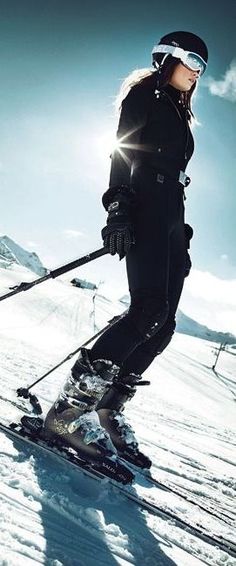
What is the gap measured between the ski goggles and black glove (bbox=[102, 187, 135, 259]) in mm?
1234

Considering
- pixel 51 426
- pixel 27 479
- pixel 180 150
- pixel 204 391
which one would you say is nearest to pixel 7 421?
pixel 51 426

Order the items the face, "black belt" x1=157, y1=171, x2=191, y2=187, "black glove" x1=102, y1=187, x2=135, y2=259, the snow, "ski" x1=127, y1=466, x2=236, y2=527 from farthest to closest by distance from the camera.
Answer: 1. the face
2. "black belt" x1=157, y1=171, x2=191, y2=187
3. "black glove" x1=102, y1=187, x2=135, y2=259
4. "ski" x1=127, y1=466, x2=236, y2=527
5. the snow

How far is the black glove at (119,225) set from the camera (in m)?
2.49

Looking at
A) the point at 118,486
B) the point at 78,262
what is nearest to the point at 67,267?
the point at 78,262

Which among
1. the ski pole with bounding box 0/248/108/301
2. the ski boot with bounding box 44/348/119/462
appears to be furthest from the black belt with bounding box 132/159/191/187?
the ski boot with bounding box 44/348/119/462

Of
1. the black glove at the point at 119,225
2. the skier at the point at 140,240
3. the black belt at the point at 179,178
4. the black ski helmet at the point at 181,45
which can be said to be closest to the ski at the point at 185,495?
the skier at the point at 140,240

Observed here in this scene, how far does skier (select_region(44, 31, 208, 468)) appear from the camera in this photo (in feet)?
7.74

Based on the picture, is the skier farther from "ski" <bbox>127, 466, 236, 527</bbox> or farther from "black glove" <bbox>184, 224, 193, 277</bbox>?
"ski" <bbox>127, 466, 236, 527</bbox>

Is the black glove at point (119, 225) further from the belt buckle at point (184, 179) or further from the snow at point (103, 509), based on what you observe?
the snow at point (103, 509)

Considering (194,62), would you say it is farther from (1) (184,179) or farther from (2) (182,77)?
(1) (184,179)

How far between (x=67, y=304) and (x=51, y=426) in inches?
2252

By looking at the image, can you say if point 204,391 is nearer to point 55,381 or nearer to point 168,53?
point 55,381

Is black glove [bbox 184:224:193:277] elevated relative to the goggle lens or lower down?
lower down

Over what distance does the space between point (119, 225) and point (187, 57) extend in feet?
5.20
